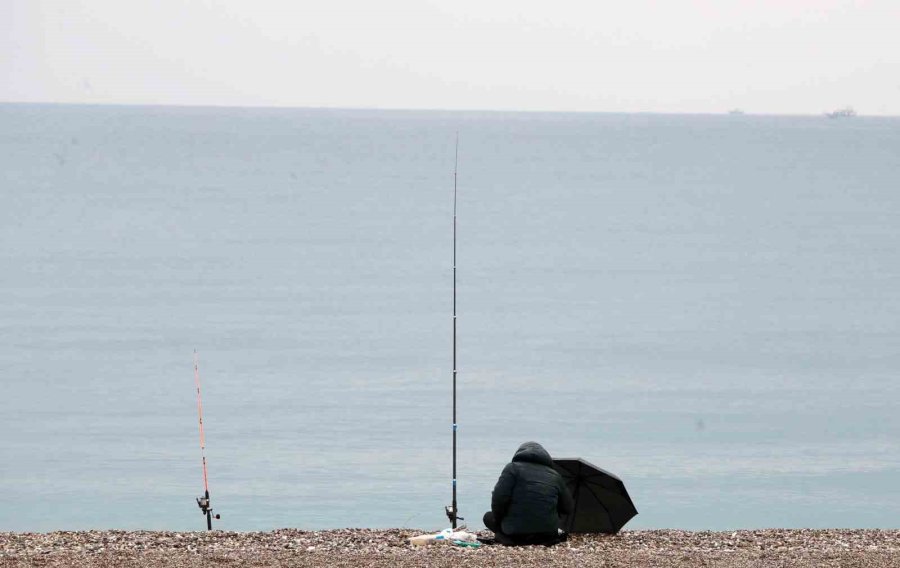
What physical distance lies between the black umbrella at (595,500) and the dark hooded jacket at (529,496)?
804mm

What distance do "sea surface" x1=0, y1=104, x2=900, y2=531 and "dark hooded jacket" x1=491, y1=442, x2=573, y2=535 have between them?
7557mm

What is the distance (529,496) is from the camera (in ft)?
32.3

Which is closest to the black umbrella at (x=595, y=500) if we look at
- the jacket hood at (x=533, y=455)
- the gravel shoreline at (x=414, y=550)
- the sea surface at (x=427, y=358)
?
the gravel shoreline at (x=414, y=550)

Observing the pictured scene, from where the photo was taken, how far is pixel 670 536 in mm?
10719

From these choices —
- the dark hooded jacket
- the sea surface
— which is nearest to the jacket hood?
the dark hooded jacket

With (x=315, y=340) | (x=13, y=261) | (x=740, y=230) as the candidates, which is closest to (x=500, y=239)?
(x=740, y=230)

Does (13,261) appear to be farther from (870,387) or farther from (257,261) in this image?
(870,387)

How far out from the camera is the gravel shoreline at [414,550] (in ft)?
29.8

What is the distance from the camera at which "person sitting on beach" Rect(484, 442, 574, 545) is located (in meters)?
9.84

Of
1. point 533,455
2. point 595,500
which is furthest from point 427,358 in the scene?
point 533,455

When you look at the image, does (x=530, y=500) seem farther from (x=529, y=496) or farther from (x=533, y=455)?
(x=533, y=455)

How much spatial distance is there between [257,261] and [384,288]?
8.46m

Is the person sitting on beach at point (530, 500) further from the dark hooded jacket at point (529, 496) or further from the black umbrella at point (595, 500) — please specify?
the black umbrella at point (595, 500)

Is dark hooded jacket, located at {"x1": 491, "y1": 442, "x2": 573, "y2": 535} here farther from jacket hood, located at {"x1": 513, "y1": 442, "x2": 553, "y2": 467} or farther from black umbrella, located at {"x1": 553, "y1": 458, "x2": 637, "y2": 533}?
black umbrella, located at {"x1": 553, "y1": 458, "x2": 637, "y2": 533}
